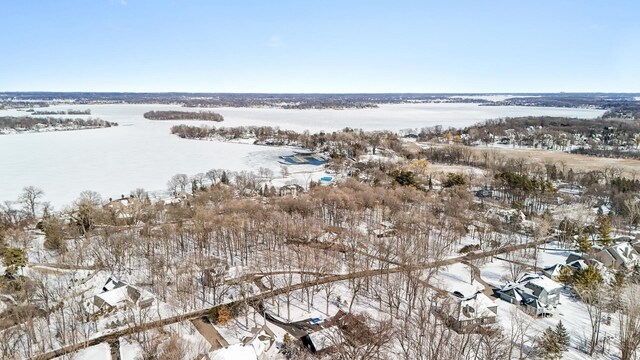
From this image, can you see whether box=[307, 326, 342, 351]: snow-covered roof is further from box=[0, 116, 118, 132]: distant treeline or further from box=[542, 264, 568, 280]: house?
box=[0, 116, 118, 132]: distant treeline

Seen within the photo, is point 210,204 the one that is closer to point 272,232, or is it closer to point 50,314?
point 272,232

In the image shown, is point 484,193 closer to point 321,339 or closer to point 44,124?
point 321,339

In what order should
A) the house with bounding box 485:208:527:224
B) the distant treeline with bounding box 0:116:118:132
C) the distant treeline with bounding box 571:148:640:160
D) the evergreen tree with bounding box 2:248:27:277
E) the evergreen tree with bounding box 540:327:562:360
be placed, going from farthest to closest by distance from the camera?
the distant treeline with bounding box 0:116:118:132 → the distant treeline with bounding box 571:148:640:160 → the house with bounding box 485:208:527:224 → the evergreen tree with bounding box 2:248:27:277 → the evergreen tree with bounding box 540:327:562:360

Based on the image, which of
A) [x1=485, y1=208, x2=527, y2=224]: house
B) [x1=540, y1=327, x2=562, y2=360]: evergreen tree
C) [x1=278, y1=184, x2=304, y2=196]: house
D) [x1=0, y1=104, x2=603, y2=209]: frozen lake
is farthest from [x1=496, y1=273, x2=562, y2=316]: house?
[x1=0, y1=104, x2=603, y2=209]: frozen lake

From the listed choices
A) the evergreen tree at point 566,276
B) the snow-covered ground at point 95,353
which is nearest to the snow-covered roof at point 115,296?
the snow-covered ground at point 95,353

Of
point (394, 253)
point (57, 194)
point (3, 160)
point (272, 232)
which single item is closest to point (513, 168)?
point (394, 253)

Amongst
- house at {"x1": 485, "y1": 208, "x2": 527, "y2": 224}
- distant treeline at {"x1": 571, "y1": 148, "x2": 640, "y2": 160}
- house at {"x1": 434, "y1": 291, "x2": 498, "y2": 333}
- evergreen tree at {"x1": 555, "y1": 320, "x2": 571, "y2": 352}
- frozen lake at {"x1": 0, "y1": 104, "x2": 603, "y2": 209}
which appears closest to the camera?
evergreen tree at {"x1": 555, "y1": 320, "x2": 571, "y2": 352}

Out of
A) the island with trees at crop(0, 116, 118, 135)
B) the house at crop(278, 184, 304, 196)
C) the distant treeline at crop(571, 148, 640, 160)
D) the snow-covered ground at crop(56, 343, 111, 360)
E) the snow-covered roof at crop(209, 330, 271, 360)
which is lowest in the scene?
the snow-covered ground at crop(56, 343, 111, 360)
